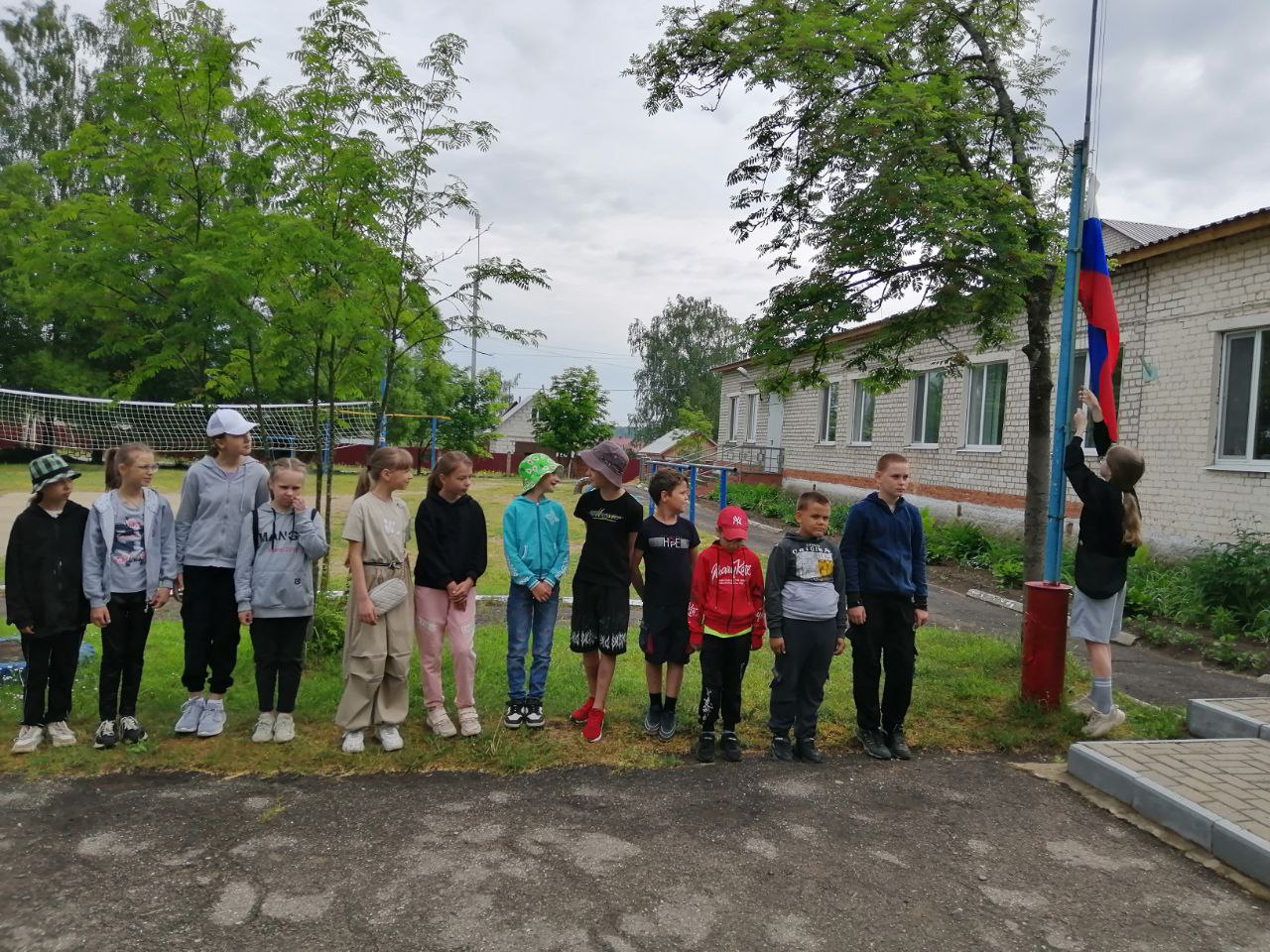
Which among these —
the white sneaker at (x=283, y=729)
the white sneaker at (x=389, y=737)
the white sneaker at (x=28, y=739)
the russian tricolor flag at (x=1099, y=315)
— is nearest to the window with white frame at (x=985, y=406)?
the russian tricolor flag at (x=1099, y=315)

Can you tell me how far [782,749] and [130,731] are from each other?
12.0 ft

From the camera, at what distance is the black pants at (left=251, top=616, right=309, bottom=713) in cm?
490

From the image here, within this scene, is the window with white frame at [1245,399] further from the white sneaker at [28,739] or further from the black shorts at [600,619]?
the white sneaker at [28,739]

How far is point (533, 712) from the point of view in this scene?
523cm

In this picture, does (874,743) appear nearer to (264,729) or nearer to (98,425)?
(264,729)

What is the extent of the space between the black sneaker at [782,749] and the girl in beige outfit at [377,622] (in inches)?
84.1

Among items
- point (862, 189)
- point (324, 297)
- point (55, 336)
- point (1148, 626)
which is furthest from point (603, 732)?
point (55, 336)

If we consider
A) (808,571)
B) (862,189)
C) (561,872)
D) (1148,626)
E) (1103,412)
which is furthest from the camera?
(1148,626)

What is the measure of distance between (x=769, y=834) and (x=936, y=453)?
14869mm

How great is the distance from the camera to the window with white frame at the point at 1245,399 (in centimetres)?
1023

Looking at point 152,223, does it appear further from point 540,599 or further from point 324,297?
point 540,599

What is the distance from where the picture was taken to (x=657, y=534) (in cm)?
512

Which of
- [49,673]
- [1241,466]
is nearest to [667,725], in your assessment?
[49,673]

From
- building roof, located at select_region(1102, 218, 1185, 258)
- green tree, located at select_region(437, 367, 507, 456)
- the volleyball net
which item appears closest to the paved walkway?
building roof, located at select_region(1102, 218, 1185, 258)
